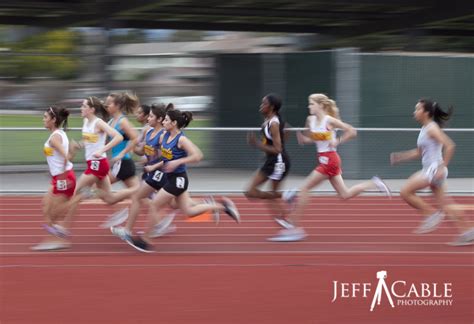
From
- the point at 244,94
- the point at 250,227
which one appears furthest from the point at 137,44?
the point at 250,227

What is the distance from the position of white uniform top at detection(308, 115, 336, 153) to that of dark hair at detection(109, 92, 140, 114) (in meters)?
2.15

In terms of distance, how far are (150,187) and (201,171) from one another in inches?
259

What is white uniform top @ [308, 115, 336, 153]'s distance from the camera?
1074 cm

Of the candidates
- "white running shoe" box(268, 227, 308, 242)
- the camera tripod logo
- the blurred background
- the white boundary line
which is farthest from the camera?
the blurred background

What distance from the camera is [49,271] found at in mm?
8773

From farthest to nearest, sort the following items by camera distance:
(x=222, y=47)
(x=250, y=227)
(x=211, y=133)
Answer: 1. (x=222, y=47)
2. (x=211, y=133)
3. (x=250, y=227)

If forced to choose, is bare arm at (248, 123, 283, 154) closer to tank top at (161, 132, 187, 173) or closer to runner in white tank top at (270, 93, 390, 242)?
runner in white tank top at (270, 93, 390, 242)

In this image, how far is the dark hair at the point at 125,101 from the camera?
1080cm

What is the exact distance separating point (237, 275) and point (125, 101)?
306 cm

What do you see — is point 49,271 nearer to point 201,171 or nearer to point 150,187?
point 150,187

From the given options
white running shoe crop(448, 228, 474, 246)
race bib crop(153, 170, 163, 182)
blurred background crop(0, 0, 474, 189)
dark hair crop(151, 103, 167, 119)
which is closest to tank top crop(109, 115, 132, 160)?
dark hair crop(151, 103, 167, 119)

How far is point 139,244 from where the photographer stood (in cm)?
990

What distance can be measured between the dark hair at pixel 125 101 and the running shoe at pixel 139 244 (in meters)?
1.75

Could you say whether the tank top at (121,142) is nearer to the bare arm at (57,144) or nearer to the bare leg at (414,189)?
the bare arm at (57,144)
